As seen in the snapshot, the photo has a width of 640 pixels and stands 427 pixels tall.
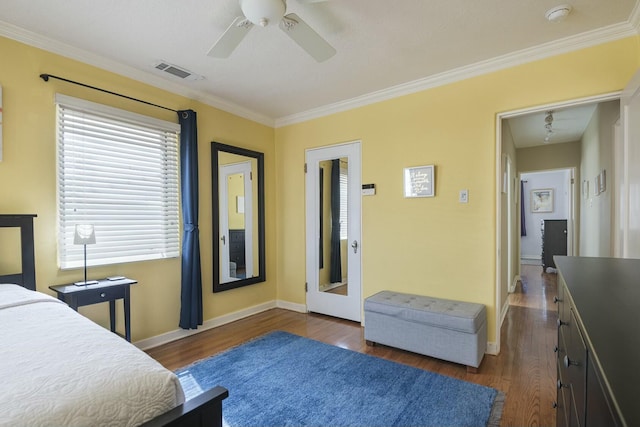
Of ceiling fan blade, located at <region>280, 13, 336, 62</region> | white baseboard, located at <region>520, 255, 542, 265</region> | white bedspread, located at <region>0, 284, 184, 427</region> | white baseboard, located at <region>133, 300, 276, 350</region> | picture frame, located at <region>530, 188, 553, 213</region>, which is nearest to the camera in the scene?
white bedspread, located at <region>0, 284, 184, 427</region>

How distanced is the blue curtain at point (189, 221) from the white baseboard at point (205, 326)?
15cm

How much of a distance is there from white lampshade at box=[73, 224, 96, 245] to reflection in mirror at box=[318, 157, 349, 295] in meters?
2.37

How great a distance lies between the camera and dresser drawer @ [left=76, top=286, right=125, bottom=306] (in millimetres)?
2332

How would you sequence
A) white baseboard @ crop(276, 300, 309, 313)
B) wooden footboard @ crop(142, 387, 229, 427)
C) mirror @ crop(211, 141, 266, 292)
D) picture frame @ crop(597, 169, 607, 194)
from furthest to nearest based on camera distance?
white baseboard @ crop(276, 300, 309, 313) < mirror @ crop(211, 141, 266, 292) < picture frame @ crop(597, 169, 607, 194) < wooden footboard @ crop(142, 387, 229, 427)

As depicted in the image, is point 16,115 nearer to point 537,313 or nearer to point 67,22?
point 67,22

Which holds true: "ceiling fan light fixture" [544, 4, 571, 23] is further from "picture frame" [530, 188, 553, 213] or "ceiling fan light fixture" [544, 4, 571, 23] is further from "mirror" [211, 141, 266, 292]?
"picture frame" [530, 188, 553, 213]

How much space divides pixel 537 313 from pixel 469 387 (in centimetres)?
237

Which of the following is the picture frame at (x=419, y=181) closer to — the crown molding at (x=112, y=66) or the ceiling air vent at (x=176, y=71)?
the crown molding at (x=112, y=66)

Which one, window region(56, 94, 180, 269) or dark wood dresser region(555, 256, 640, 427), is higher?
window region(56, 94, 180, 269)

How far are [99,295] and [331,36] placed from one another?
2.60m

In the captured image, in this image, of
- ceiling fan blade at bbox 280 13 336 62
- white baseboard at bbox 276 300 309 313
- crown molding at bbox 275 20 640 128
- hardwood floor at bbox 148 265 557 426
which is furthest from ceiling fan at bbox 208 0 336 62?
white baseboard at bbox 276 300 309 313

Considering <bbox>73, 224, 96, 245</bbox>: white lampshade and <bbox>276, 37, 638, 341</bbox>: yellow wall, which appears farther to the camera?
<bbox>276, 37, 638, 341</bbox>: yellow wall

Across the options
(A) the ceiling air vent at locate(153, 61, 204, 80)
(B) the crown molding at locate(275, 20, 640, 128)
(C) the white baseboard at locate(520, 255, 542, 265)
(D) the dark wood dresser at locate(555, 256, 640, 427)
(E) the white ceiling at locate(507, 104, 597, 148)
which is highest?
(A) the ceiling air vent at locate(153, 61, 204, 80)

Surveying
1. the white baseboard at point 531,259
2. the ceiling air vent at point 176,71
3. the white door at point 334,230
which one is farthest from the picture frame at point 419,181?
the white baseboard at point 531,259
